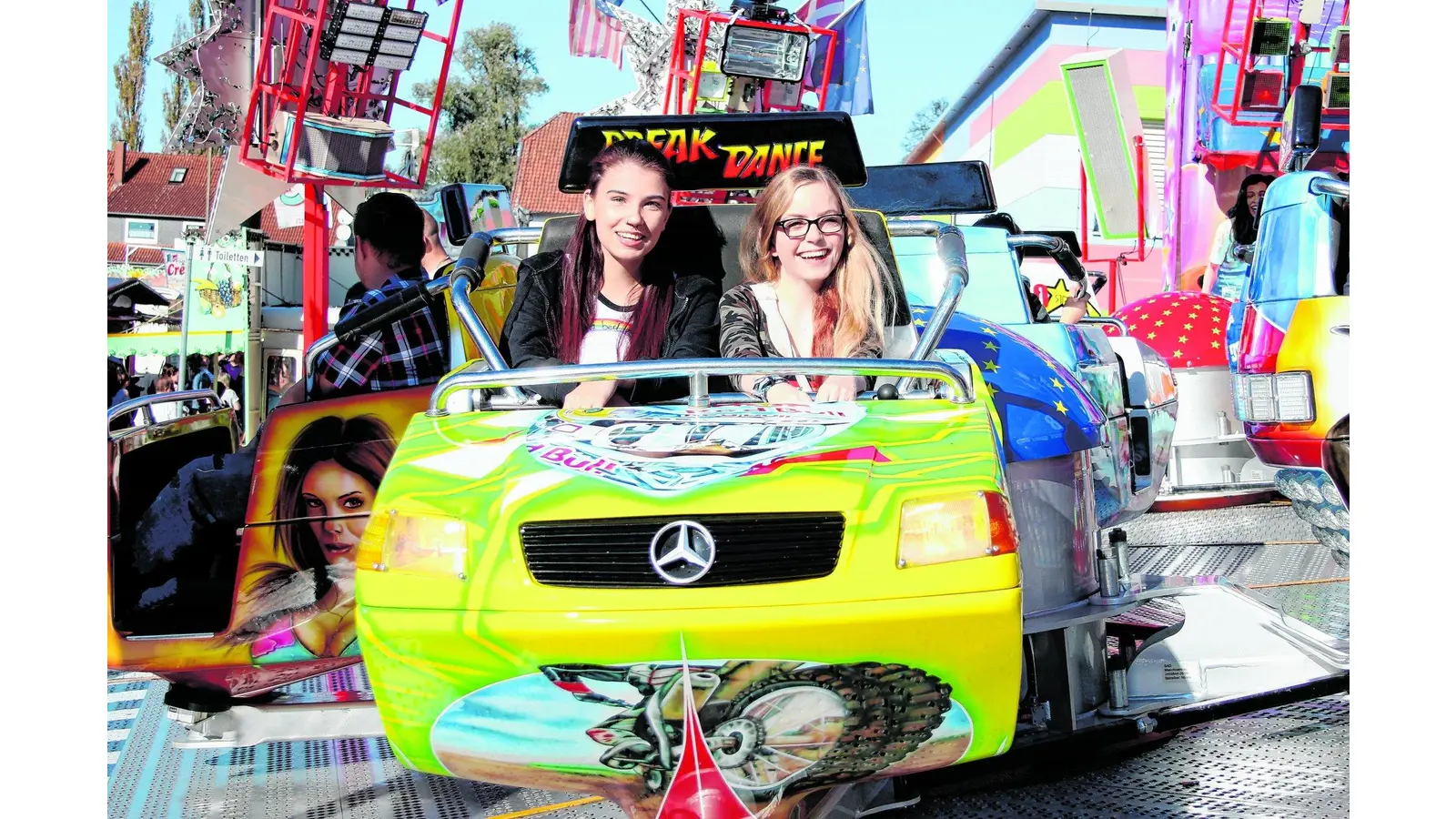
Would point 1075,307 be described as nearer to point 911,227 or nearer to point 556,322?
point 911,227

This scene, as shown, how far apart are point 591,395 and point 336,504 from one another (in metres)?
0.94

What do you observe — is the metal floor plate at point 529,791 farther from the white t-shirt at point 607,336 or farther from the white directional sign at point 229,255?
the white directional sign at point 229,255

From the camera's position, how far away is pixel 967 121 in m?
30.2

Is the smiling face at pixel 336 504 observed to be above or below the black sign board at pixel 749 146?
below

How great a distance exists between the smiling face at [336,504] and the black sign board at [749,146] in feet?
3.97

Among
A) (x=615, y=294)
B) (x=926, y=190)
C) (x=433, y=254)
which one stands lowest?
(x=615, y=294)

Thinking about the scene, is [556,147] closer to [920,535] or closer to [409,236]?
[409,236]

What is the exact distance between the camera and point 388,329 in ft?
13.1

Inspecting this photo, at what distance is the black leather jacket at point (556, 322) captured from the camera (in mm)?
3611

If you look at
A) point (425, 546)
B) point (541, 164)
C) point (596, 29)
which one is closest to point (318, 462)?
point (425, 546)

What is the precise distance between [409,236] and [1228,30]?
10413 mm

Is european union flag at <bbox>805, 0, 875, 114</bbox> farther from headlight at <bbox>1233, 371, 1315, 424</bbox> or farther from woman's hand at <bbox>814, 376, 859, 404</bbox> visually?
woman's hand at <bbox>814, 376, 859, 404</bbox>

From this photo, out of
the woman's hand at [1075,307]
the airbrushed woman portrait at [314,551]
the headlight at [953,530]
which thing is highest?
the woman's hand at [1075,307]

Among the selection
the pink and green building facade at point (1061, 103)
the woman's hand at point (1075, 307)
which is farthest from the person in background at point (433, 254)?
the pink and green building facade at point (1061, 103)
